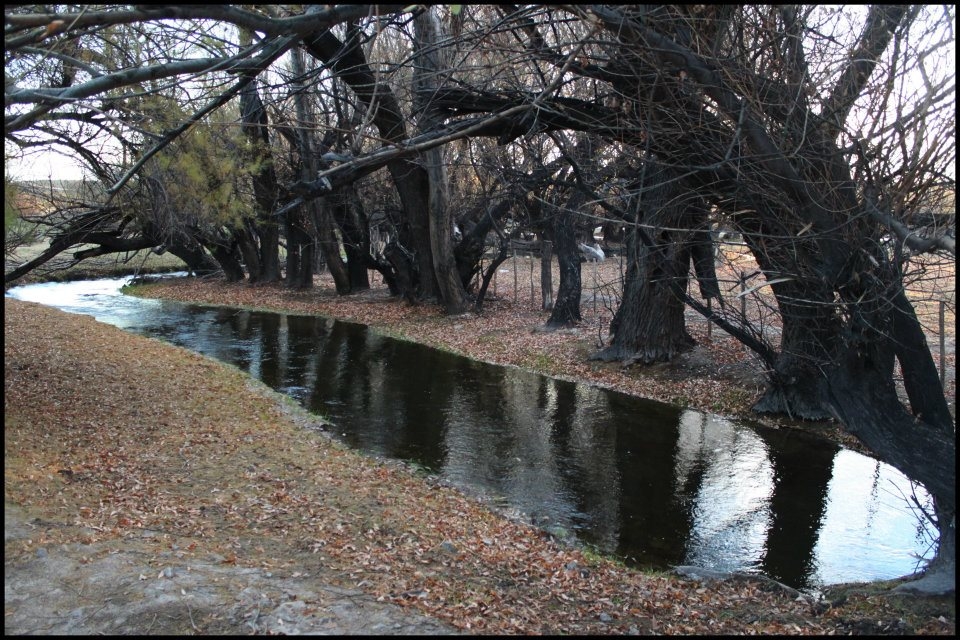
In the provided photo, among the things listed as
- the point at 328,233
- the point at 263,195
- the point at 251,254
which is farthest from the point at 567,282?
the point at 251,254

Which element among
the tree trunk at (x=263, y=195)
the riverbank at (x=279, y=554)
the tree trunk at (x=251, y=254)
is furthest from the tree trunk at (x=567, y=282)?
the tree trunk at (x=251, y=254)

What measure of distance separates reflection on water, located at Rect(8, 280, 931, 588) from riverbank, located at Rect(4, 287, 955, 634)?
3.40ft

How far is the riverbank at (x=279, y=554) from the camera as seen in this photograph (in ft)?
16.3

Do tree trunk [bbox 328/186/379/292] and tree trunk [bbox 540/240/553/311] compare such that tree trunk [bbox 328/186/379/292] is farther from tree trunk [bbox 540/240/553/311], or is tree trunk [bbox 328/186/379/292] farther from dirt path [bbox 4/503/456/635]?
dirt path [bbox 4/503/456/635]

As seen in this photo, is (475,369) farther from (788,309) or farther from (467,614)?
(467,614)

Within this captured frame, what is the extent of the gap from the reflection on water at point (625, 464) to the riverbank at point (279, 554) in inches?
40.8

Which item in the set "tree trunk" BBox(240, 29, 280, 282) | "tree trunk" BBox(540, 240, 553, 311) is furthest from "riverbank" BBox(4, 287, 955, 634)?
"tree trunk" BBox(240, 29, 280, 282)

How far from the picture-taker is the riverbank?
4.95m

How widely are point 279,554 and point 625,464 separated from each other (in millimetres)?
5654

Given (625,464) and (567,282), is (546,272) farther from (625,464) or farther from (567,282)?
(625,464)

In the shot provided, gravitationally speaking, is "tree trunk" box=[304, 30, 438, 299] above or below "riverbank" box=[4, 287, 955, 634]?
above

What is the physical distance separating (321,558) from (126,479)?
2698 mm

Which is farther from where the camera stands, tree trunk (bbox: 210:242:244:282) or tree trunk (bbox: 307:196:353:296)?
tree trunk (bbox: 210:242:244:282)

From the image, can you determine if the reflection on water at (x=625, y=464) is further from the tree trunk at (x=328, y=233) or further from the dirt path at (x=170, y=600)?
the tree trunk at (x=328, y=233)
